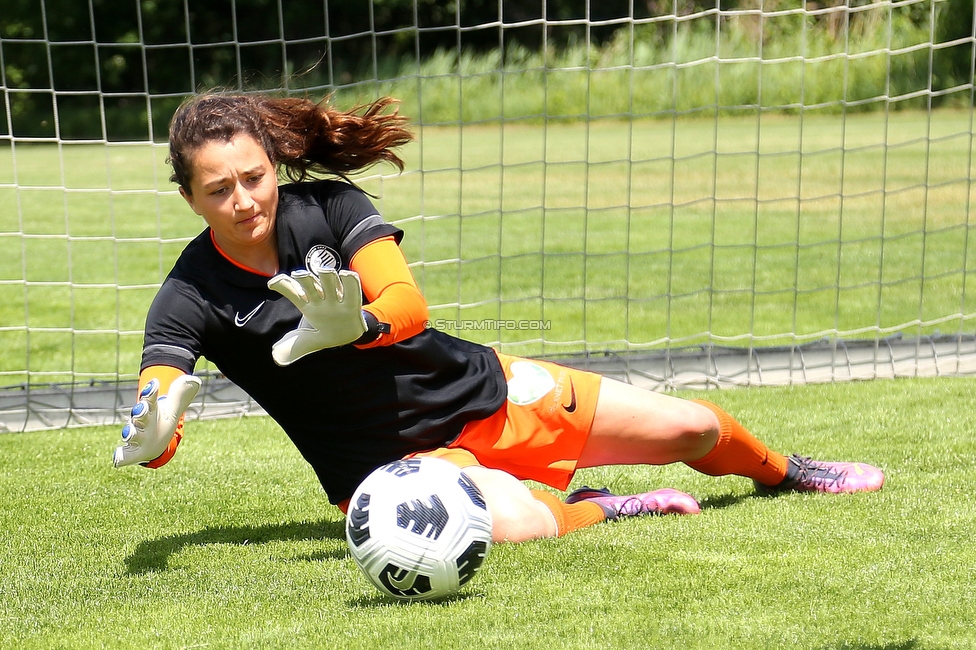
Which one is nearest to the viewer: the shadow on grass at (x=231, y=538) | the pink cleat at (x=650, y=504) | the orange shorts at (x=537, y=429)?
the shadow on grass at (x=231, y=538)

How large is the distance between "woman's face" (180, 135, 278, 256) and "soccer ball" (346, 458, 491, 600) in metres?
0.81

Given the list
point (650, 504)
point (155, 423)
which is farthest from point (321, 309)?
point (650, 504)

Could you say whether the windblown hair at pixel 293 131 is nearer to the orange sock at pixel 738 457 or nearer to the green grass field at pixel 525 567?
the green grass field at pixel 525 567

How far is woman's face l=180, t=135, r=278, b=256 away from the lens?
311cm

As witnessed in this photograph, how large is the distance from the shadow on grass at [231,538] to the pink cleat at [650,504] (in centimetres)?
89

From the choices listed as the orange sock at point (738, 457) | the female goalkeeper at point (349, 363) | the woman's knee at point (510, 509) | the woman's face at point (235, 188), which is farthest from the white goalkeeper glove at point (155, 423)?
the orange sock at point (738, 457)

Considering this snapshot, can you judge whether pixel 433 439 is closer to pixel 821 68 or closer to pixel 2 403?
pixel 2 403

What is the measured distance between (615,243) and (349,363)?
7.48 metres

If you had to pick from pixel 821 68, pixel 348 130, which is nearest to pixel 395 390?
pixel 348 130

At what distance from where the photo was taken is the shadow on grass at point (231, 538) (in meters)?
3.44

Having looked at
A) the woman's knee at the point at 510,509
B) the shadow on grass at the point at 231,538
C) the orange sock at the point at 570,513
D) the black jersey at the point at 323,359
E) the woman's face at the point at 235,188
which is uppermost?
the woman's face at the point at 235,188

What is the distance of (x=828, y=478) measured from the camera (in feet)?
13.0

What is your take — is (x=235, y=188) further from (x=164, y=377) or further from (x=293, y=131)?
(x=164, y=377)

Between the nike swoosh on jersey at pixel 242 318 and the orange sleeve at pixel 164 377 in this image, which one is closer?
the orange sleeve at pixel 164 377
